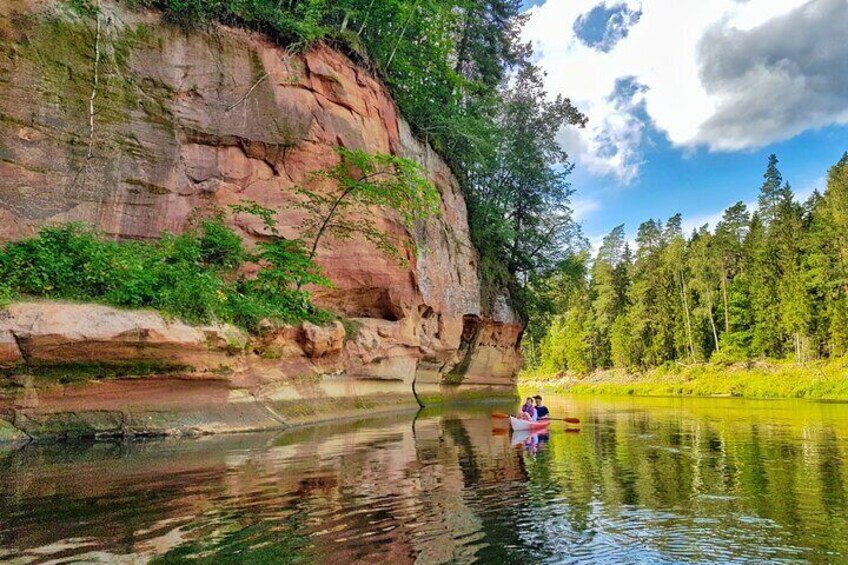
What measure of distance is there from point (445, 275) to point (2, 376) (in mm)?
20926

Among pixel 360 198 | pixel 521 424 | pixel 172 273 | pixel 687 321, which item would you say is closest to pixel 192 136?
pixel 360 198

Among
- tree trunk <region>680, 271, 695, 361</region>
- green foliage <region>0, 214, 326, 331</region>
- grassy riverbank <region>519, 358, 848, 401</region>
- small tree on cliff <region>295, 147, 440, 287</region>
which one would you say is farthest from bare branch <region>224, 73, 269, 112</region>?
tree trunk <region>680, 271, 695, 361</region>

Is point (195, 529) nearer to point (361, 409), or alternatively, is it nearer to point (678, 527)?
point (678, 527)

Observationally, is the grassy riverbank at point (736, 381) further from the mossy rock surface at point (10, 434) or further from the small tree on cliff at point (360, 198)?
the mossy rock surface at point (10, 434)

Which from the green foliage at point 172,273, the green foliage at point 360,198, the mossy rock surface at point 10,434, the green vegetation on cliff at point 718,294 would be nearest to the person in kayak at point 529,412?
the green foliage at point 172,273

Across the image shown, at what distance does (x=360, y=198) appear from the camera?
21906 millimetres

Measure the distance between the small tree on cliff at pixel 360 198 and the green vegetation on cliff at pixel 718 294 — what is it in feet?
67.1

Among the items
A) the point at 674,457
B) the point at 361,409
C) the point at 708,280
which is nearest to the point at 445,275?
the point at 361,409

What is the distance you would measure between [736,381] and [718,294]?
14377 millimetres

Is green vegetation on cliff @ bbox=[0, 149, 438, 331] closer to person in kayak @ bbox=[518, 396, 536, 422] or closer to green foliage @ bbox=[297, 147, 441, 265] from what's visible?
green foliage @ bbox=[297, 147, 441, 265]

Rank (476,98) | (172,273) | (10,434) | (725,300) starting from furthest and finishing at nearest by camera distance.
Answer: (725,300) → (476,98) → (172,273) → (10,434)

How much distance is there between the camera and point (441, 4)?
25.6m

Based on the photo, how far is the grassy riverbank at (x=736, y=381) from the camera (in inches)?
1650

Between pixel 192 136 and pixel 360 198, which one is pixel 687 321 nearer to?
pixel 360 198
